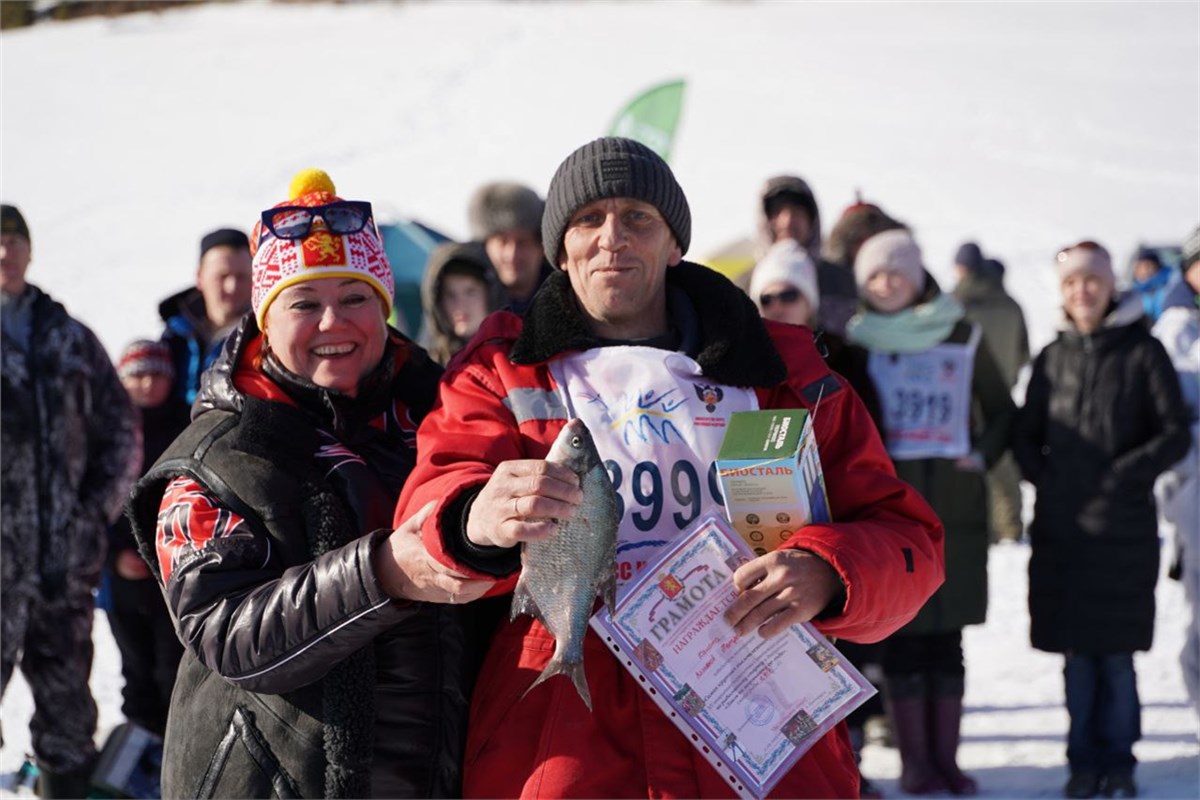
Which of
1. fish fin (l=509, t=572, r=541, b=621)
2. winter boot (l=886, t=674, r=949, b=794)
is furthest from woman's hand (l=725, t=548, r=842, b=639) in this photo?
winter boot (l=886, t=674, r=949, b=794)

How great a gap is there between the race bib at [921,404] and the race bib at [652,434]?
3562mm

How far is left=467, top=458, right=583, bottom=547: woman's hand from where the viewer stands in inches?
94.0

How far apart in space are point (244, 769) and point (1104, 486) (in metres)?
4.43

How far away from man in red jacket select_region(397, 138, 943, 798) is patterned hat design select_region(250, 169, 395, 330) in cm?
37

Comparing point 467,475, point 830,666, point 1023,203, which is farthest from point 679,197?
point 1023,203

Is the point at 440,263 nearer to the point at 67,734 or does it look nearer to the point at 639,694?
the point at 67,734

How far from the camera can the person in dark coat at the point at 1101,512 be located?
243 inches

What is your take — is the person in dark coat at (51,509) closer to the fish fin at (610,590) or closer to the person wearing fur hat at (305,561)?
the person wearing fur hat at (305,561)

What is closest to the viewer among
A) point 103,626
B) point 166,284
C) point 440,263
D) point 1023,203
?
point 440,263

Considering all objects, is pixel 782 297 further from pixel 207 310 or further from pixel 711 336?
pixel 711 336

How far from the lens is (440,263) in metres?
6.78

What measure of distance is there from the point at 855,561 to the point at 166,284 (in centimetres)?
1930

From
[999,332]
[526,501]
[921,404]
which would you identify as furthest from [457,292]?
[999,332]

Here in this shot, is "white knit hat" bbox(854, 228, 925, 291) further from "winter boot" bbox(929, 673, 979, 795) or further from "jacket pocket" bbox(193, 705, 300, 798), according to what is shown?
"jacket pocket" bbox(193, 705, 300, 798)
